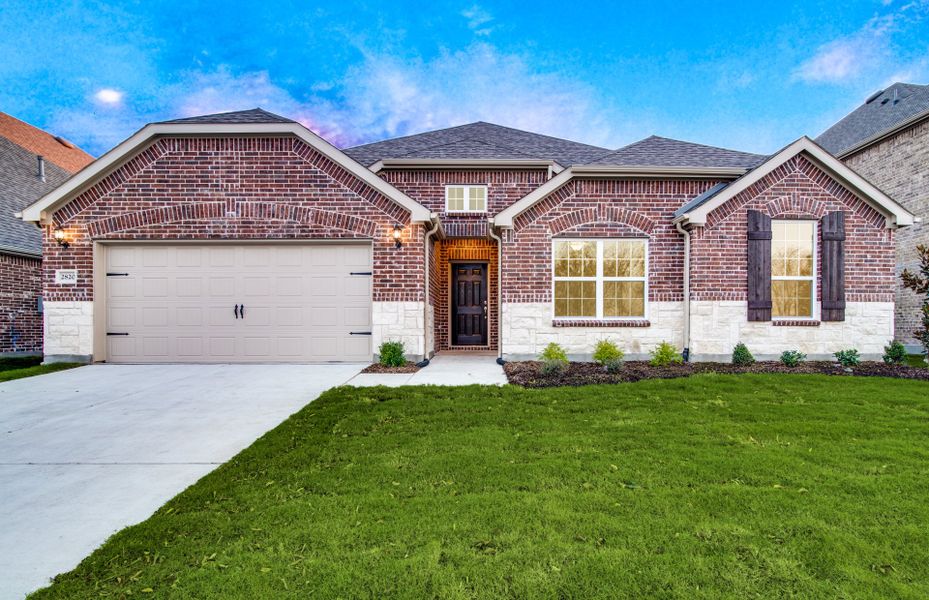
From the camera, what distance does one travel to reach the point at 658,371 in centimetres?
786

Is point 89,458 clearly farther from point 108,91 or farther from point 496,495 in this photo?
point 108,91

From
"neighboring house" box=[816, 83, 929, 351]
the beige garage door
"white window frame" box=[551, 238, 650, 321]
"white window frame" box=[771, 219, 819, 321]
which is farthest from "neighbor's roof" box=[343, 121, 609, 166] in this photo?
"neighboring house" box=[816, 83, 929, 351]

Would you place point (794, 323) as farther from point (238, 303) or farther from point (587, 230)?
point (238, 303)

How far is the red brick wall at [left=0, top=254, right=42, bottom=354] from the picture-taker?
1118 centimetres

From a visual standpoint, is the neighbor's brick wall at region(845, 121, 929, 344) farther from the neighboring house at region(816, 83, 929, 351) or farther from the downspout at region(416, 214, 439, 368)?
the downspout at region(416, 214, 439, 368)

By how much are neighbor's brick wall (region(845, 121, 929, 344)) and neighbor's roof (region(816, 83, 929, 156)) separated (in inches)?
14.9

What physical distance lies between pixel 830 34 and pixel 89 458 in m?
26.6

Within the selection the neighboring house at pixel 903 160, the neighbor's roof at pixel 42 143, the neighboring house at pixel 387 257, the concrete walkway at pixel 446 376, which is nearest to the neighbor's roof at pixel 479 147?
the neighboring house at pixel 387 257

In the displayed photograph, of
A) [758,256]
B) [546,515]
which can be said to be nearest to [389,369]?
[546,515]

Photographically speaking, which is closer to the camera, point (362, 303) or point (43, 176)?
point (362, 303)

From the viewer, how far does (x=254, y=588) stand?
1980mm

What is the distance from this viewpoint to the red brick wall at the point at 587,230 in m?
9.41

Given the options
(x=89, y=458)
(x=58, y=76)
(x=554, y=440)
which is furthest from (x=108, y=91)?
(x=554, y=440)

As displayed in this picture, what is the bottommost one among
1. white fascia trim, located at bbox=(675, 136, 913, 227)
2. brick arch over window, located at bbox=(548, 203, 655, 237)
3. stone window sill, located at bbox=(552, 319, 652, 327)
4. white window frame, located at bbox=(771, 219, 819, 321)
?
stone window sill, located at bbox=(552, 319, 652, 327)
